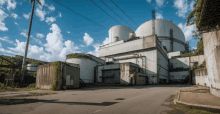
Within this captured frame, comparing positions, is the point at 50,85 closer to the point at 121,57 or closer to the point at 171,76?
the point at 121,57

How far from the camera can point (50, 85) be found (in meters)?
15.9

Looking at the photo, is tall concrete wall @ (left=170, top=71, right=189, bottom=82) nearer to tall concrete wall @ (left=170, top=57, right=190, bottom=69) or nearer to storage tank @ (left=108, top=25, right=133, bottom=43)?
tall concrete wall @ (left=170, top=57, right=190, bottom=69)

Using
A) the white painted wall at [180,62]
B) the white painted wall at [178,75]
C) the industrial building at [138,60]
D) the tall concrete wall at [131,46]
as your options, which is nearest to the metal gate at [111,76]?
the industrial building at [138,60]

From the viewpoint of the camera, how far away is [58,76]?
1540cm

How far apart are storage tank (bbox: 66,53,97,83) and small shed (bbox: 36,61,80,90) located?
16.7 m

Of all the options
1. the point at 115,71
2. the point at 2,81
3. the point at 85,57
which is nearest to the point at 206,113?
the point at 2,81

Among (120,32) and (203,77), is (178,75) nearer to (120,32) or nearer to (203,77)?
(203,77)

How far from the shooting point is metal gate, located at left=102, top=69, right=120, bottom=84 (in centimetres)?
3242

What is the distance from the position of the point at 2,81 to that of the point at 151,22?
53.5 m

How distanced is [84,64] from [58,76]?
20.2m

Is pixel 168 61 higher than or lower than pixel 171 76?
higher

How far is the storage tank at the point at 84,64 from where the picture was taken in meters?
35.0

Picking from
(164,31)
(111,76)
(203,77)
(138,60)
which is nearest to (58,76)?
(111,76)

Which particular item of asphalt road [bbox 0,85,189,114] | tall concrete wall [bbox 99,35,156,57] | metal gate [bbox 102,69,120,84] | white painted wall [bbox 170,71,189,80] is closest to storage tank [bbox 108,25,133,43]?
tall concrete wall [bbox 99,35,156,57]
